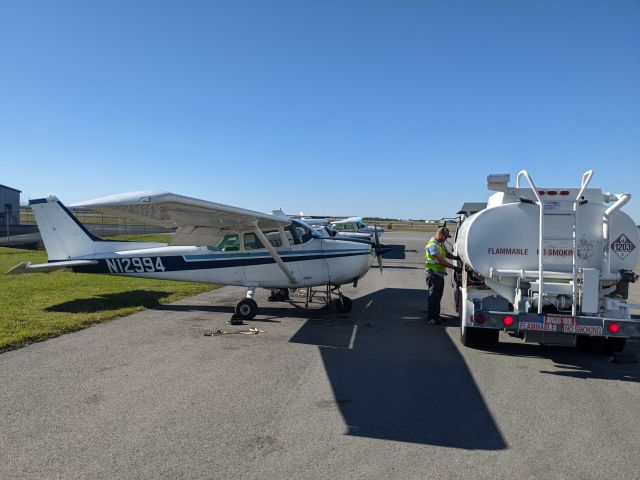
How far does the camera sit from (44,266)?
1011 cm

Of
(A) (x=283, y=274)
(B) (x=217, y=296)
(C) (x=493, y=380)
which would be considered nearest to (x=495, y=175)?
(C) (x=493, y=380)

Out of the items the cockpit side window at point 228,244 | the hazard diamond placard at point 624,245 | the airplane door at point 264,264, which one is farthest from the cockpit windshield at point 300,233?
the hazard diamond placard at point 624,245

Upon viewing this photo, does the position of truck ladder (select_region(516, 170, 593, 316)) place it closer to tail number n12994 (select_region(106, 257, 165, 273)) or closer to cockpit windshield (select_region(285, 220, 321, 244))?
cockpit windshield (select_region(285, 220, 321, 244))

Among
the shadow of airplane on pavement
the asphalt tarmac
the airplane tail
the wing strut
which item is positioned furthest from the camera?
the airplane tail

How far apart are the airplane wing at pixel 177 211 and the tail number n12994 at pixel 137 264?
3.92 ft

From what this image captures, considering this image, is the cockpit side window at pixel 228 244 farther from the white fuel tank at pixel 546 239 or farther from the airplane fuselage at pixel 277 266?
the white fuel tank at pixel 546 239

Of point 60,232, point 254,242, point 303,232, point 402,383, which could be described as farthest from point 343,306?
point 60,232

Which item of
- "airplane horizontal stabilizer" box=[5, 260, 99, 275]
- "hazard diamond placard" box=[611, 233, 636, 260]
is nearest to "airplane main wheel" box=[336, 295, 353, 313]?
"hazard diamond placard" box=[611, 233, 636, 260]

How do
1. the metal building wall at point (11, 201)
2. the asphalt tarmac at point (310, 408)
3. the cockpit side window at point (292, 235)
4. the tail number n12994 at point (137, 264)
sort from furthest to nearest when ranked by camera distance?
the metal building wall at point (11, 201), the tail number n12994 at point (137, 264), the cockpit side window at point (292, 235), the asphalt tarmac at point (310, 408)

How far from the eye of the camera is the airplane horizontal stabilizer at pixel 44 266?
9.92 metres

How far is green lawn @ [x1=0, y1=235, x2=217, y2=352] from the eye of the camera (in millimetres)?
7652

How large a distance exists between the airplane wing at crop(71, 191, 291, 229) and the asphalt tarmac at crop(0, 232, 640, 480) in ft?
6.84

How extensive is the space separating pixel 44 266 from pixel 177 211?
4.60 metres

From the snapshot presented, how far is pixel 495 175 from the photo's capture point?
20.5 ft
